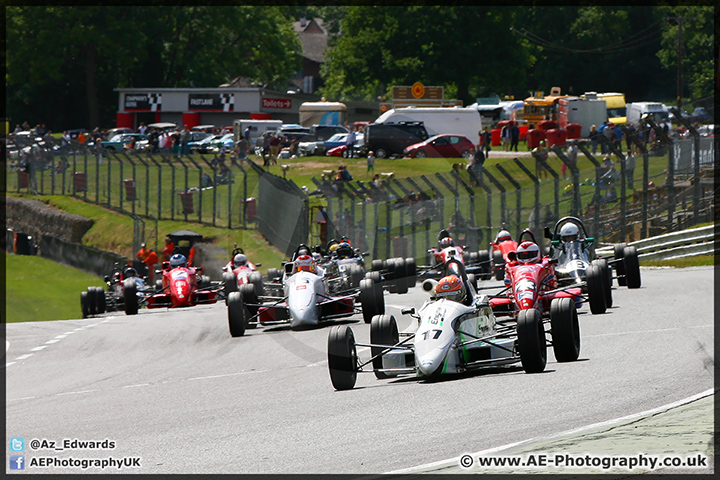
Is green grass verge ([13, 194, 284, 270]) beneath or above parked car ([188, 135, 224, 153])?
beneath

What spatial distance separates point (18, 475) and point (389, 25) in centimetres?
6900

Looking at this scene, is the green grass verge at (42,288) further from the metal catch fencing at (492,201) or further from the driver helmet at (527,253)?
the driver helmet at (527,253)

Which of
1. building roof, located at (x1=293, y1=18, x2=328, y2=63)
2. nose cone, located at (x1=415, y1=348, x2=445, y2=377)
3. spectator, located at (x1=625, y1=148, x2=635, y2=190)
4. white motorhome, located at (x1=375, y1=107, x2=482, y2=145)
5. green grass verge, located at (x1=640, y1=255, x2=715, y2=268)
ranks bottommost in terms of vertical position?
green grass verge, located at (x1=640, y1=255, x2=715, y2=268)

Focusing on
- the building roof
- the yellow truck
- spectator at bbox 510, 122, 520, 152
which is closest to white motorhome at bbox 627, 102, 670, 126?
the yellow truck

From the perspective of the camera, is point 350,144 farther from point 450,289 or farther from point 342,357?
point 342,357

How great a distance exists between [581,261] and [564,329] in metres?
5.91

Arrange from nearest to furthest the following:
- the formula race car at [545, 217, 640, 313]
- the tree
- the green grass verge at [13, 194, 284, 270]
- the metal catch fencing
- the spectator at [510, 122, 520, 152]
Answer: the formula race car at [545, 217, 640, 313] → the metal catch fencing → the green grass verge at [13, 194, 284, 270] → the spectator at [510, 122, 520, 152] → the tree

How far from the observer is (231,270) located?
2206cm

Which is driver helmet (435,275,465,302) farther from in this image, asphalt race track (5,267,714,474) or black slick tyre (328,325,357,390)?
black slick tyre (328,325,357,390)

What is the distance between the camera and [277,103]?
74.3 meters

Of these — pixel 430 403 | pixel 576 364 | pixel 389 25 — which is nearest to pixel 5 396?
pixel 430 403

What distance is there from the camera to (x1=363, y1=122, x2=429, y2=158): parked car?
4947 cm

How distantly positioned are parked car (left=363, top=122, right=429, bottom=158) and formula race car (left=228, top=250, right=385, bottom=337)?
31544mm

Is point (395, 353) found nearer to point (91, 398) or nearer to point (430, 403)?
point (430, 403)
